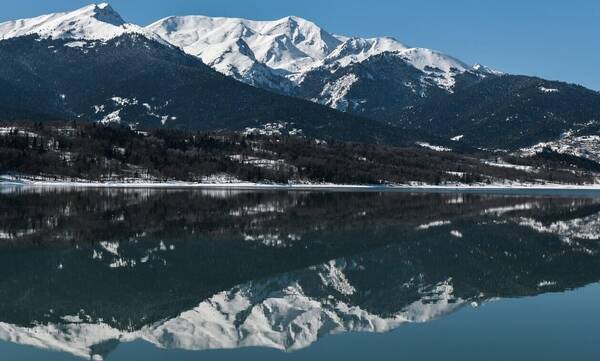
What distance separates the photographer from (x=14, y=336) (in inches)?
1160

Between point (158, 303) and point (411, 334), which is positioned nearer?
point (411, 334)

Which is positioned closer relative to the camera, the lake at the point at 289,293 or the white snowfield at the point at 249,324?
the lake at the point at 289,293

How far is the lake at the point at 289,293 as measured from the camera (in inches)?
1133

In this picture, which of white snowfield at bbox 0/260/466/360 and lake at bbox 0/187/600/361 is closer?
lake at bbox 0/187/600/361

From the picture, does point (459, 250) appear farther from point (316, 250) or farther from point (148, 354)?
point (148, 354)

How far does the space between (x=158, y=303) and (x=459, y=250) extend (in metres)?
36.6

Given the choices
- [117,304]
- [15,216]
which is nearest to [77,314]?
[117,304]

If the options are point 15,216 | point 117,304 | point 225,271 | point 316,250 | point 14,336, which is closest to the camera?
point 14,336

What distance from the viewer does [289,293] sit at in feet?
136

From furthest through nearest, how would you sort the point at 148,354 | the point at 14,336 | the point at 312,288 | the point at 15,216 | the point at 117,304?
the point at 15,216 → the point at 312,288 → the point at 117,304 → the point at 14,336 → the point at 148,354

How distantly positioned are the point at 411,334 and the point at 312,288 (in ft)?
43.0

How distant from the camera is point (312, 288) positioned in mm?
43438

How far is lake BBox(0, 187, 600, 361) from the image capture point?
→ 28.8 metres

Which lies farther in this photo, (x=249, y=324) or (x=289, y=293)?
(x=289, y=293)
